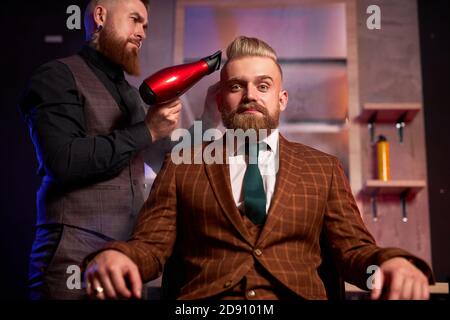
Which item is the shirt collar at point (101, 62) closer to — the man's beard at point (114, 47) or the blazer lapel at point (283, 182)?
the man's beard at point (114, 47)

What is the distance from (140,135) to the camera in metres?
1.63

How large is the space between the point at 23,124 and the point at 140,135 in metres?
1.30

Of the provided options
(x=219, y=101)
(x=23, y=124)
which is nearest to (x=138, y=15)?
(x=219, y=101)

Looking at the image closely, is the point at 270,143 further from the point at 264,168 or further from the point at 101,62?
the point at 101,62

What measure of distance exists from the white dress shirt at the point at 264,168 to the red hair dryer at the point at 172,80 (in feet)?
0.87

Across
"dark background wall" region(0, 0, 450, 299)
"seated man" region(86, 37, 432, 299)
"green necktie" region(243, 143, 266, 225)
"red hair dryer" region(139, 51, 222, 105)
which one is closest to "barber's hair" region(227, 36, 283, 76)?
"seated man" region(86, 37, 432, 299)

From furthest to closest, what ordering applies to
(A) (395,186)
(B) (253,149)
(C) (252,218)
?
(A) (395,186) < (B) (253,149) < (C) (252,218)

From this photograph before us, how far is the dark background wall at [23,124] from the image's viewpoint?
2.66 meters

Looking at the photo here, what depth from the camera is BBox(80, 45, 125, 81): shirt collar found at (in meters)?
1.77

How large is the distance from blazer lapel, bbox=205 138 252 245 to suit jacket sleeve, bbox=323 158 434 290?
25cm

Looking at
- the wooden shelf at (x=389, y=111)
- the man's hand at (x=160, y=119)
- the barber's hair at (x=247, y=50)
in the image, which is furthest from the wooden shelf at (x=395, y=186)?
the man's hand at (x=160, y=119)

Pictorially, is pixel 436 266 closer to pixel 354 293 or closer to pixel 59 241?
pixel 354 293
